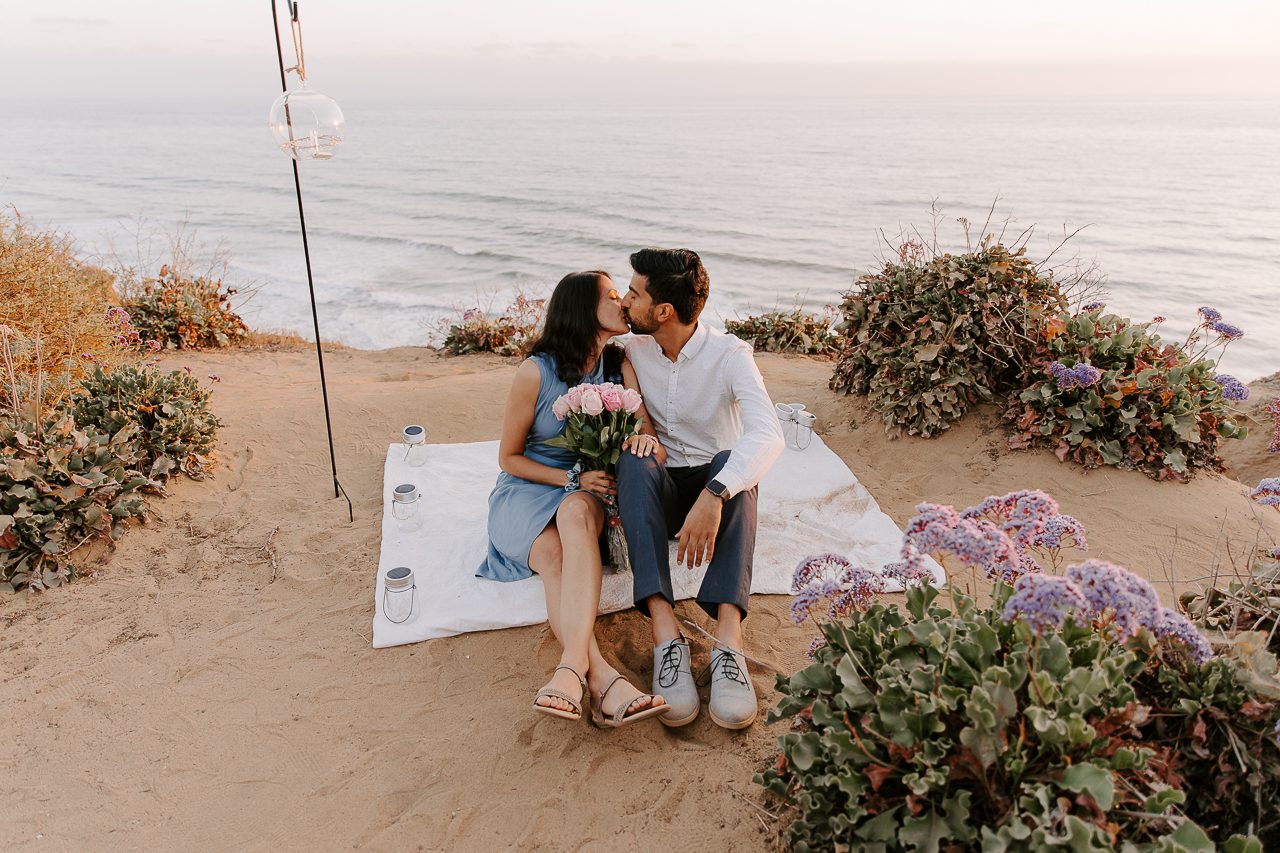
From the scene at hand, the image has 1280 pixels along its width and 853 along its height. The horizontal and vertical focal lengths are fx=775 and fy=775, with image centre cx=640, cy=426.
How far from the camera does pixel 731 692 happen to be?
2.99m

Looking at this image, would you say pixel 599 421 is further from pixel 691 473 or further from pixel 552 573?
pixel 552 573

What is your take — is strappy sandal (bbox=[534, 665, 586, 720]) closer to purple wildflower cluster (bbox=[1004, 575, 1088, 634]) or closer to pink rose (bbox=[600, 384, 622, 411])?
pink rose (bbox=[600, 384, 622, 411])

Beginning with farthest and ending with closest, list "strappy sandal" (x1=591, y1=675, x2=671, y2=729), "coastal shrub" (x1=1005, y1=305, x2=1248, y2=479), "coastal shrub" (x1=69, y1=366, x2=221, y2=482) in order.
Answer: "coastal shrub" (x1=1005, y1=305, x2=1248, y2=479)
"coastal shrub" (x1=69, y1=366, x2=221, y2=482)
"strappy sandal" (x1=591, y1=675, x2=671, y2=729)

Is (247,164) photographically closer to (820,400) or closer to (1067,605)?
(820,400)

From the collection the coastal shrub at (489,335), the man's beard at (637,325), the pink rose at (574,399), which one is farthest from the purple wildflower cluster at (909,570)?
the coastal shrub at (489,335)

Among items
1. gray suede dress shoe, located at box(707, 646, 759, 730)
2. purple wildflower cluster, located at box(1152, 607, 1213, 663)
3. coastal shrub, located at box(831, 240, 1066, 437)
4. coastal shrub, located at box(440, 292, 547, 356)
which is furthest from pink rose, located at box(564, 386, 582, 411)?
coastal shrub, located at box(440, 292, 547, 356)

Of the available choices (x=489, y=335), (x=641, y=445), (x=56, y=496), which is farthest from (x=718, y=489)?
(x=489, y=335)

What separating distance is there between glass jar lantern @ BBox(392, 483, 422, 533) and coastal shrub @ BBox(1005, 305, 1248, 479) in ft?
13.0

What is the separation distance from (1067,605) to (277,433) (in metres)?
5.57

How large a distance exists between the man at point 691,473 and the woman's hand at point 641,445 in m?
0.03

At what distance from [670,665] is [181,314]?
7.71m

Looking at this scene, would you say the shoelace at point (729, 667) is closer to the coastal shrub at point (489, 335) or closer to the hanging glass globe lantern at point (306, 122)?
the hanging glass globe lantern at point (306, 122)

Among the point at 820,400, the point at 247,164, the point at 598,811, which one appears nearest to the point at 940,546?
the point at 598,811

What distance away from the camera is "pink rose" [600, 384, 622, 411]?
3.42 m
